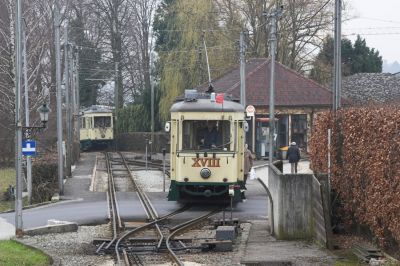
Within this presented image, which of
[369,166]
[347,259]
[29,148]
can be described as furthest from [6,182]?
[347,259]

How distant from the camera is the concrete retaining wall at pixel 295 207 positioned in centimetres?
1558

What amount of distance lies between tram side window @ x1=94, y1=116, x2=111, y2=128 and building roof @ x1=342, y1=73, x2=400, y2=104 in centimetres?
1938

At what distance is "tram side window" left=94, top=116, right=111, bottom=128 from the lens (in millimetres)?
61594

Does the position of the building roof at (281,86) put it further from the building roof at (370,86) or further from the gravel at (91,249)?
the gravel at (91,249)

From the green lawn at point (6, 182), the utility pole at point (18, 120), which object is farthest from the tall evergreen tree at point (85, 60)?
the utility pole at point (18, 120)

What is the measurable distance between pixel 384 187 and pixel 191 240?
16.3 feet

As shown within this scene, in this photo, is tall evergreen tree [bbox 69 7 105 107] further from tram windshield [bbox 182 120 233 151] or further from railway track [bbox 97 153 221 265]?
railway track [bbox 97 153 221 265]

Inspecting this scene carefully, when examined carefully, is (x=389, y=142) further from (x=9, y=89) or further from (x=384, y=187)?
(x=9, y=89)

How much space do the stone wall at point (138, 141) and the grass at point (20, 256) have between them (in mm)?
41344

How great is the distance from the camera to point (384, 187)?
12367 millimetres

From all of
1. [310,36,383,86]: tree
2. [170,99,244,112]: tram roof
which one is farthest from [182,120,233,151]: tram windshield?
[310,36,383,86]: tree

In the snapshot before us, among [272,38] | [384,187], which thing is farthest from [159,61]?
[384,187]

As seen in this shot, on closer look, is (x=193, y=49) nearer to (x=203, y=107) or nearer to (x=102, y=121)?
(x=102, y=121)

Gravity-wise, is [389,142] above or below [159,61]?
below
